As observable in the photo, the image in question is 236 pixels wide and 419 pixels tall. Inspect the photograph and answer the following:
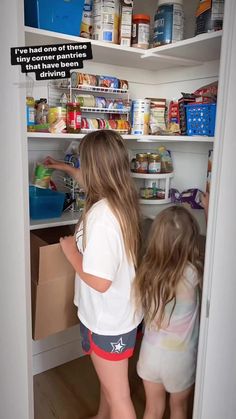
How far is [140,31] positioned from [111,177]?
2.98ft

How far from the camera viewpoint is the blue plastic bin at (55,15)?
147 cm

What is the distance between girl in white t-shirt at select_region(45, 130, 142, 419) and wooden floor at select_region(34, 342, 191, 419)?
1.66 feet

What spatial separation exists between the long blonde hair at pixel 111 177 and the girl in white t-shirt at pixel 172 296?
4.0 inches

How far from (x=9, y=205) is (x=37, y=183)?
52 centimetres

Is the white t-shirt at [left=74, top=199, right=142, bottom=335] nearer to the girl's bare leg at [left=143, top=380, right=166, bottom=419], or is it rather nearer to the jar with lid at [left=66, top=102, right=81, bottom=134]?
the girl's bare leg at [left=143, top=380, right=166, bottom=419]

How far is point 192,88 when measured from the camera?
2.08 meters

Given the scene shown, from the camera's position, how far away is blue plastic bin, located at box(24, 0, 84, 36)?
4.82 feet

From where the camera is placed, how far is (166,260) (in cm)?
134

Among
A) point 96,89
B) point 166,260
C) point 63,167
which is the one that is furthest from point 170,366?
point 96,89

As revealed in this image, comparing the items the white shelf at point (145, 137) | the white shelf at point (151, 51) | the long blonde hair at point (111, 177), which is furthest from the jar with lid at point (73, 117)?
the long blonde hair at point (111, 177)

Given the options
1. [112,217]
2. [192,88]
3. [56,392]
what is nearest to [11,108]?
[112,217]

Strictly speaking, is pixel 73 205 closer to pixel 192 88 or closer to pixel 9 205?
pixel 9 205

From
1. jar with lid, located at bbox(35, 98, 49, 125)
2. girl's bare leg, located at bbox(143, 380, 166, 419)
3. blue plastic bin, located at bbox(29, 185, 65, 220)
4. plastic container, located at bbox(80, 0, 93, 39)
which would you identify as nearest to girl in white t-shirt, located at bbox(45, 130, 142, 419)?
girl's bare leg, located at bbox(143, 380, 166, 419)

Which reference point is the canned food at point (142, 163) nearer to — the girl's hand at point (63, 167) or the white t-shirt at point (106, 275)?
the girl's hand at point (63, 167)
